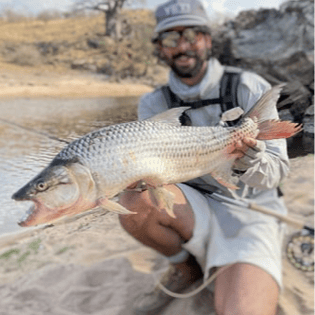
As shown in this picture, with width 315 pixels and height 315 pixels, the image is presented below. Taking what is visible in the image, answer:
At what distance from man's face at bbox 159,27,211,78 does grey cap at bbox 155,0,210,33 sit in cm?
4

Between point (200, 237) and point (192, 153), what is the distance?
0.74 m

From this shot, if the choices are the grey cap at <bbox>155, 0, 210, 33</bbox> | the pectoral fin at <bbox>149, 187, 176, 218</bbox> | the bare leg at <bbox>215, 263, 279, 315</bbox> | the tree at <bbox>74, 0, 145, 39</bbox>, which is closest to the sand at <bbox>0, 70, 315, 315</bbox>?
the bare leg at <bbox>215, 263, 279, 315</bbox>

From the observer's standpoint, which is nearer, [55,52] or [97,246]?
[97,246]

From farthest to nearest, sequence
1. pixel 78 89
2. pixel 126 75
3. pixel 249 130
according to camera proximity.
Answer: pixel 126 75, pixel 78 89, pixel 249 130

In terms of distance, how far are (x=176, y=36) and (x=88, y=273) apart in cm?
149

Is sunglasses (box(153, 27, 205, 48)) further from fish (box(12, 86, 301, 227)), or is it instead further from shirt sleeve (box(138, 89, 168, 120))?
fish (box(12, 86, 301, 227))

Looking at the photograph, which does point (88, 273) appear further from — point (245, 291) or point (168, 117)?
point (168, 117)

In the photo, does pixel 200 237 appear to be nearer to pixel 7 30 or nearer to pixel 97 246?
pixel 97 246

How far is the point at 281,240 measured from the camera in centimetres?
200

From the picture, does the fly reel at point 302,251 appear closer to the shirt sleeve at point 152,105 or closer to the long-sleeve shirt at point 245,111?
the long-sleeve shirt at point 245,111

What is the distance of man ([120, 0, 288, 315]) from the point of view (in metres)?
1.70

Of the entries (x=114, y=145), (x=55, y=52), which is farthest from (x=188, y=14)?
(x=55, y=52)

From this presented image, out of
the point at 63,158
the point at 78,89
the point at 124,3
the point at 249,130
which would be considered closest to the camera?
the point at 63,158

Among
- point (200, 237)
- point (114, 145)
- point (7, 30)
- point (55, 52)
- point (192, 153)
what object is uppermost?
point (7, 30)
